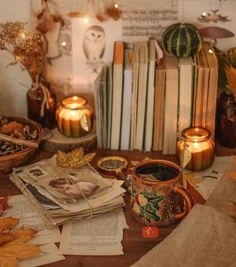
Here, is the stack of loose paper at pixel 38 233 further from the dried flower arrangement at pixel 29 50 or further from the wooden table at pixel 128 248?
the dried flower arrangement at pixel 29 50

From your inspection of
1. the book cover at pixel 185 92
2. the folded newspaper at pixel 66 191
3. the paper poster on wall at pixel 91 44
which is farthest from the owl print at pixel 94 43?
the folded newspaper at pixel 66 191

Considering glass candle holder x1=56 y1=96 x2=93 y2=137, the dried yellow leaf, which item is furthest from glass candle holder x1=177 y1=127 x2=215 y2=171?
the dried yellow leaf

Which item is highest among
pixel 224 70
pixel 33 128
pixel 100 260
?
pixel 224 70

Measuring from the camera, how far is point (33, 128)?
4.46 feet

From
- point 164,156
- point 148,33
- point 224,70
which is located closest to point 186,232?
point 164,156

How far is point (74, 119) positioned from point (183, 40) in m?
0.34

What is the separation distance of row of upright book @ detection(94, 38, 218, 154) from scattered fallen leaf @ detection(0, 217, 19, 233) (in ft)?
1.18

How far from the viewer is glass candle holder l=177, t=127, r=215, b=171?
4.08ft

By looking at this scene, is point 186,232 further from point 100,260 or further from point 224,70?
point 224,70

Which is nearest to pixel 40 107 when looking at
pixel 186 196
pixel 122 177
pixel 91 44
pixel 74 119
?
pixel 74 119

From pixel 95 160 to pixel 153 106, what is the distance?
0.67 feet

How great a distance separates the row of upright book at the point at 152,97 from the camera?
127 centimetres

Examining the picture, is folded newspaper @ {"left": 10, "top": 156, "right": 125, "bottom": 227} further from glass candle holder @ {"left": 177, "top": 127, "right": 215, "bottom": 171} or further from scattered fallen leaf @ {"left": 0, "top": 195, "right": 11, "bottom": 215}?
glass candle holder @ {"left": 177, "top": 127, "right": 215, "bottom": 171}

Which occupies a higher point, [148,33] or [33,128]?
[148,33]
